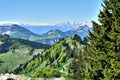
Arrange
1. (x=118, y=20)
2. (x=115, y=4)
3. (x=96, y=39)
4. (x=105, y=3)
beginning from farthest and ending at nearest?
1. (x=96, y=39)
2. (x=105, y=3)
3. (x=115, y=4)
4. (x=118, y=20)

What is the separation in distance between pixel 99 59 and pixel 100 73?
382 cm

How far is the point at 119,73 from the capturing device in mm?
39125

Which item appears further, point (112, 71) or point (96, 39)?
point (96, 39)

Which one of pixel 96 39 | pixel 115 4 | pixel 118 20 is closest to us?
pixel 118 20

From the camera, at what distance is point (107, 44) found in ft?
145

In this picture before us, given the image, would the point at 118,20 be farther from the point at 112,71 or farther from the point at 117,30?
the point at 112,71

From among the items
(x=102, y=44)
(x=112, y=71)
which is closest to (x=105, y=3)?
(x=102, y=44)

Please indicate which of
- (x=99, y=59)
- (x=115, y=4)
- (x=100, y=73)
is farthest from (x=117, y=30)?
(x=100, y=73)

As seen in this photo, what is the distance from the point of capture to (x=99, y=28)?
1895 inches

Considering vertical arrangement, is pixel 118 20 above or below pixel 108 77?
above

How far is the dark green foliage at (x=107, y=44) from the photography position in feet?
128

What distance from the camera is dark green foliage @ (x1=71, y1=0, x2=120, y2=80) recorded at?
1538 inches

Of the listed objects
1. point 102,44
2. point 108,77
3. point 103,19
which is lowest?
point 108,77

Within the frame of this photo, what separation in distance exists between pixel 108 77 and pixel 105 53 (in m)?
3.99
